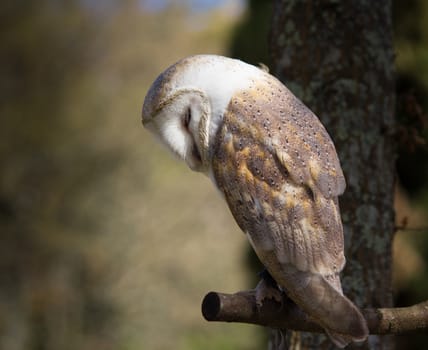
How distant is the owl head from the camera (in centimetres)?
155

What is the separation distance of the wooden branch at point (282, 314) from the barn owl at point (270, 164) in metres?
0.06

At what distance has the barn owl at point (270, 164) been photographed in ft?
4.83

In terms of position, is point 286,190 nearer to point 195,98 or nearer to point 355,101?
point 195,98

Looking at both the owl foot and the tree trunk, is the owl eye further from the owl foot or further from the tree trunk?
the tree trunk

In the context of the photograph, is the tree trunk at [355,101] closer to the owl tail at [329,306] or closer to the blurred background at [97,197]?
the owl tail at [329,306]

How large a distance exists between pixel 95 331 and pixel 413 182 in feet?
20.2

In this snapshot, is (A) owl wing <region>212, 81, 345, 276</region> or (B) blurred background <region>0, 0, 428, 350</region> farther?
(B) blurred background <region>0, 0, 428, 350</region>

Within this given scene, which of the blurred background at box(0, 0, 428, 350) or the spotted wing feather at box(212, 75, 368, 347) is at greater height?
the spotted wing feather at box(212, 75, 368, 347)

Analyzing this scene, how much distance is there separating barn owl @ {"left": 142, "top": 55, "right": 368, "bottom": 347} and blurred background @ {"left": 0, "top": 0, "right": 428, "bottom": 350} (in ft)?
23.3

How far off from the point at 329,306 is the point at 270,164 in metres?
0.31

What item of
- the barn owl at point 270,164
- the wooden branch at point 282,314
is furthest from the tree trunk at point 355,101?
the barn owl at point 270,164

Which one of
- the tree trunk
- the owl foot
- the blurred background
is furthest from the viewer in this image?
the blurred background

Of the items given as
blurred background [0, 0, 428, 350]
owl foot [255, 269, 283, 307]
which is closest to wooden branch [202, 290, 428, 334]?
owl foot [255, 269, 283, 307]

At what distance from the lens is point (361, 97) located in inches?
83.8
